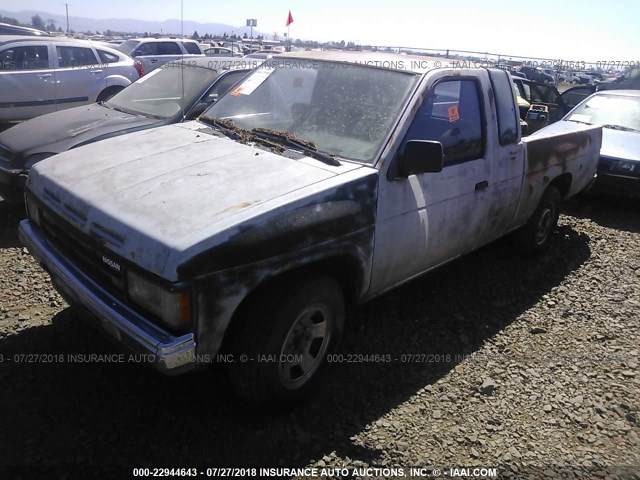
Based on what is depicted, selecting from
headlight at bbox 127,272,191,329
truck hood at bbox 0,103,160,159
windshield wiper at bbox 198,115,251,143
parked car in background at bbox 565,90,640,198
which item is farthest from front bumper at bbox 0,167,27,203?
Answer: parked car in background at bbox 565,90,640,198

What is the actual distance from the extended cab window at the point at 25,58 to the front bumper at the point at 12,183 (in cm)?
515

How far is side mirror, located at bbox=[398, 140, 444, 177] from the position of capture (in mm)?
2920

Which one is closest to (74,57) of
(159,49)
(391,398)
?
(159,49)

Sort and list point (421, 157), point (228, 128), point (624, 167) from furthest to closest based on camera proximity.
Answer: point (624, 167)
point (228, 128)
point (421, 157)

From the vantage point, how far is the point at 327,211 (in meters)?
2.61

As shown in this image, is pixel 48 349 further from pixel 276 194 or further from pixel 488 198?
pixel 488 198

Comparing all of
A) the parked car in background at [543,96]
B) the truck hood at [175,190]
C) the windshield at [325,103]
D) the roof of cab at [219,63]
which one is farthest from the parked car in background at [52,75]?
the parked car in background at [543,96]

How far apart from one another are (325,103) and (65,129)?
11.2ft

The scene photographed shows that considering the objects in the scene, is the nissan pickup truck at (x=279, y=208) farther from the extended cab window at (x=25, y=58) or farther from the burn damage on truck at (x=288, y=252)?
the extended cab window at (x=25, y=58)

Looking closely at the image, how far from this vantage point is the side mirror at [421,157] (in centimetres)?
292

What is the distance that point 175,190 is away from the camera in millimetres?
2580

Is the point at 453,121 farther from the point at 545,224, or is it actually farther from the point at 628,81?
the point at 628,81

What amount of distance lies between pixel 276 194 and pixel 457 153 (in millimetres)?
1591

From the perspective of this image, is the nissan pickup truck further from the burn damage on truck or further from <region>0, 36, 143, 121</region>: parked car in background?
<region>0, 36, 143, 121</region>: parked car in background
